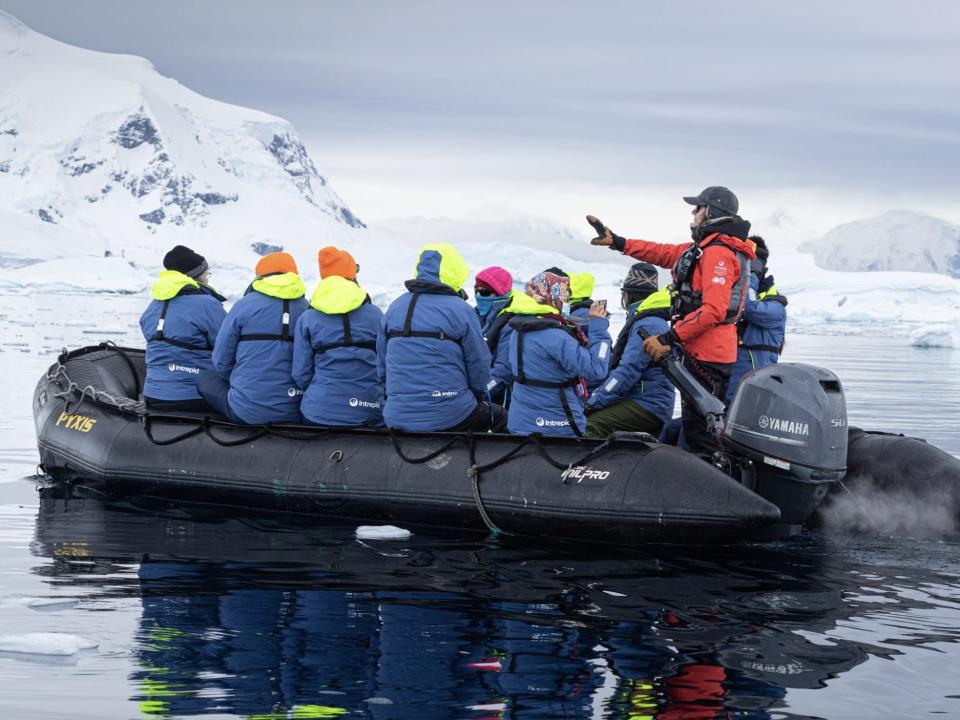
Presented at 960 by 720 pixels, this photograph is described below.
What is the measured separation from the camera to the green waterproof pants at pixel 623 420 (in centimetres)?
809

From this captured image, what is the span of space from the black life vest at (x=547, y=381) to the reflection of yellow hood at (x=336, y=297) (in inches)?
46.6

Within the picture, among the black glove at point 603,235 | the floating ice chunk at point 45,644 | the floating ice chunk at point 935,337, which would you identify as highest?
the floating ice chunk at point 935,337

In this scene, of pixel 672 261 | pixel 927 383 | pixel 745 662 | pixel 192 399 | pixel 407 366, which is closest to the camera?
pixel 745 662

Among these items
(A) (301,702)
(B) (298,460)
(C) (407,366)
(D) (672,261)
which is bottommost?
(A) (301,702)

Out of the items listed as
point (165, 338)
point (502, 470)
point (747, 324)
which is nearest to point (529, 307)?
point (502, 470)

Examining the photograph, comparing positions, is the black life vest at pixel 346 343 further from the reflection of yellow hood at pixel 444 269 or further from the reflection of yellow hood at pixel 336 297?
the reflection of yellow hood at pixel 444 269

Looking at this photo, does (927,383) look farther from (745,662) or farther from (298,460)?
(745,662)

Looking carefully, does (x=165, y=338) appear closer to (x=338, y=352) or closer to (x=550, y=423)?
(x=338, y=352)

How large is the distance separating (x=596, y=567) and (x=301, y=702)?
8.68 feet

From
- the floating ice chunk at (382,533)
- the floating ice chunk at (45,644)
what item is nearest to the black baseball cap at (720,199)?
the floating ice chunk at (382,533)

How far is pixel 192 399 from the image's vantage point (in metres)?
9.09

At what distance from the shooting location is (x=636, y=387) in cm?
809

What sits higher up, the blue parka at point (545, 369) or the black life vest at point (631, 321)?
the black life vest at point (631, 321)

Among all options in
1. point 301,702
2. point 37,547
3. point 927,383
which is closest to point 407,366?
point 37,547
